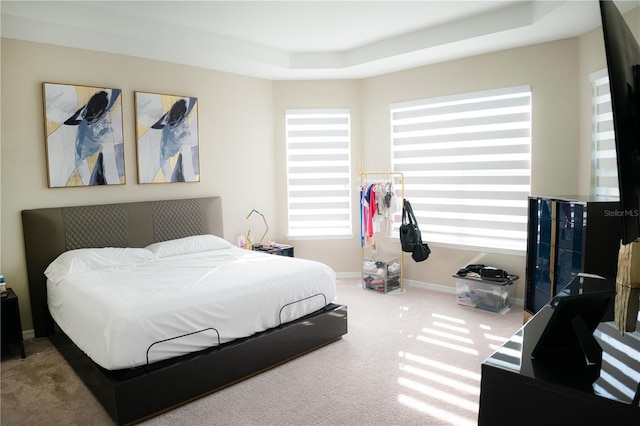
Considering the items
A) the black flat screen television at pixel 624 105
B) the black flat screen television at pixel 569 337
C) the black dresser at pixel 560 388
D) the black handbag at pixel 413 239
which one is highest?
the black flat screen television at pixel 624 105

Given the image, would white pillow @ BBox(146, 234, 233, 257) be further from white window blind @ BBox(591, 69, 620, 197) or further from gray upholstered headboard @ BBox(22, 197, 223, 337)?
white window blind @ BBox(591, 69, 620, 197)

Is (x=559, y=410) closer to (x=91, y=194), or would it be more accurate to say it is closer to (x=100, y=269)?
(x=100, y=269)

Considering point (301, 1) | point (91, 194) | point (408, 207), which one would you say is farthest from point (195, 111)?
point (408, 207)

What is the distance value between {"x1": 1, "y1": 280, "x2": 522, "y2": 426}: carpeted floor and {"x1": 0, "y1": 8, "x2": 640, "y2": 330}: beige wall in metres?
1.02

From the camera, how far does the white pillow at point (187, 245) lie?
4355 mm

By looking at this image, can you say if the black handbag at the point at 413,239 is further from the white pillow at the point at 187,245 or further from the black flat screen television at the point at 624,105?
the black flat screen television at the point at 624,105

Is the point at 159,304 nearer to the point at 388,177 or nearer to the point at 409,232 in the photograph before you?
the point at 409,232

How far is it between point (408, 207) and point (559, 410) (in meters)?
4.08

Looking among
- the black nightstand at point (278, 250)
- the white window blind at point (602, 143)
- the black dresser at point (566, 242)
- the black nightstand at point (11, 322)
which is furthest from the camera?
the black nightstand at point (278, 250)

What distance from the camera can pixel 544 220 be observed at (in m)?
3.72

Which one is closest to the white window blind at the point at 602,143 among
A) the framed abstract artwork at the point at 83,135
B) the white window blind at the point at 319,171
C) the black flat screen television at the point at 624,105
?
the white window blind at the point at 319,171

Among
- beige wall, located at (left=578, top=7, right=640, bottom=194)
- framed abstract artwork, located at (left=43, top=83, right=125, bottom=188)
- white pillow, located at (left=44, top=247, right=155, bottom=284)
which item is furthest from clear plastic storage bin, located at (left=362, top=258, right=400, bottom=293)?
framed abstract artwork, located at (left=43, top=83, right=125, bottom=188)

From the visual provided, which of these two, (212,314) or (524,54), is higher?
(524,54)

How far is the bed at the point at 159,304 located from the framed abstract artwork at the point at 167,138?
Result: 33cm
